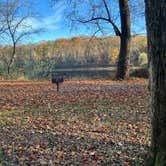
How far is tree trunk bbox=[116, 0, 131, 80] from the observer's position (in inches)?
807

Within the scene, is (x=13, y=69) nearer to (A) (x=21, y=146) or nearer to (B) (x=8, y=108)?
(B) (x=8, y=108)

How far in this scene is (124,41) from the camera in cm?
2105

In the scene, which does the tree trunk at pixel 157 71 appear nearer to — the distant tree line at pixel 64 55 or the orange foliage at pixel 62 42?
the distant tree line at pixel 64 55

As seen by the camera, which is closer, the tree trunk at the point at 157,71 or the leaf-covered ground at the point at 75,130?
the tree trunk at the point at 157,71

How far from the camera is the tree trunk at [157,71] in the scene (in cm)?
436

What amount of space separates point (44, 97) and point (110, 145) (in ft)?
21.2

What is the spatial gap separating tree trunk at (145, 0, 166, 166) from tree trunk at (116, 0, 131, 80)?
642 inches

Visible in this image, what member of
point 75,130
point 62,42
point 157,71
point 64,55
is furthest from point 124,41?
point 62,42

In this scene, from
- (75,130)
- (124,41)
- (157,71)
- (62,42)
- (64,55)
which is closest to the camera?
(157,71)

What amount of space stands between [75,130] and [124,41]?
555 inches

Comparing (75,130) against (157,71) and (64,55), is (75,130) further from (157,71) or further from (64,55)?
(64,55)

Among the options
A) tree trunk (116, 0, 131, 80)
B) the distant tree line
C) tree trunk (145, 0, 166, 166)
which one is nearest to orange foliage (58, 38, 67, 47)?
the distant tree line

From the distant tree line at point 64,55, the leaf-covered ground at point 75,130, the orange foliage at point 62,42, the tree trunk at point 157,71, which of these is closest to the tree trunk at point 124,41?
the distant tree line at point 64,55

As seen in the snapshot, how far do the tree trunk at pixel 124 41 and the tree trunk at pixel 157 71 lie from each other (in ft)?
53.5
